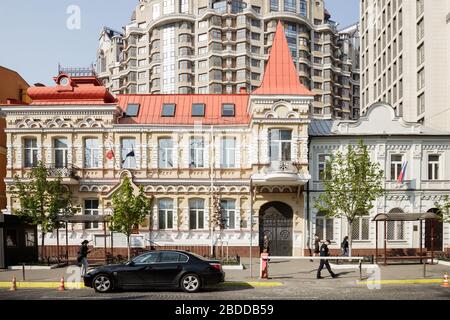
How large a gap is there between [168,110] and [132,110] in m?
2.70

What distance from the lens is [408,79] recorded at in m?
51.5

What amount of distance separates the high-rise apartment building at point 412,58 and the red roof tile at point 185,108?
2154 cm

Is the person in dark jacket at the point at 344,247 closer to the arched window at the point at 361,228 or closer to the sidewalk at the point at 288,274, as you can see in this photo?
the arched window at the point at 361,228

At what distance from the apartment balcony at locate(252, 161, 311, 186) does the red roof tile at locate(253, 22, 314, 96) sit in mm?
5041

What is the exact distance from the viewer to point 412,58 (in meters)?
50.5

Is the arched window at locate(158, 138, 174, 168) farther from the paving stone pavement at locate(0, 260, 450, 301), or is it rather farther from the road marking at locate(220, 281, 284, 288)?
the road marking at locate(220, 281, 284, 288)

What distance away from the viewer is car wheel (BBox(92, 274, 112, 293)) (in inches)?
656

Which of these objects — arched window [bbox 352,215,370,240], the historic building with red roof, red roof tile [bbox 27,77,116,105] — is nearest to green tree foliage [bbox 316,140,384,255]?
the historic building with red roof

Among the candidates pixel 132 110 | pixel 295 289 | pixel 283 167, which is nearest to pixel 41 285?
pixel 295 289

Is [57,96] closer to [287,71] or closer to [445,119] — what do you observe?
[287,71]

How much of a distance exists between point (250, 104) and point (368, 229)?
1205 centimetres

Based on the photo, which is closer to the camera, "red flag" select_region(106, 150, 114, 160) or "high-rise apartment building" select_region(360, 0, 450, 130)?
"red flag" select_region(106, 150, 114, 160)

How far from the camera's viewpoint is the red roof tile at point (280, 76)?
31.5 metres

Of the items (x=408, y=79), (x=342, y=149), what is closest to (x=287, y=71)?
(x=342, y=149)
